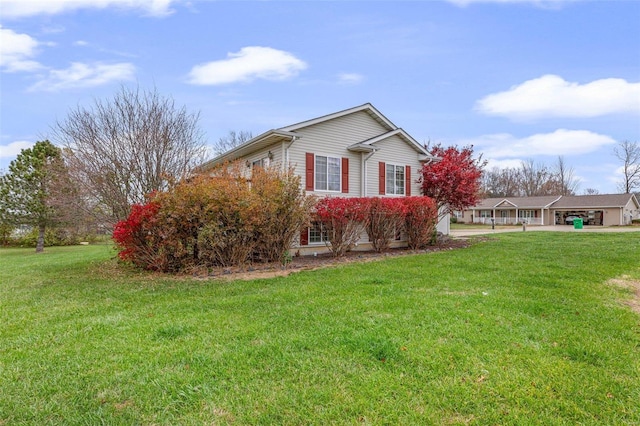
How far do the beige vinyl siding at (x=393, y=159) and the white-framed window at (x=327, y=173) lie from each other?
1.38 m

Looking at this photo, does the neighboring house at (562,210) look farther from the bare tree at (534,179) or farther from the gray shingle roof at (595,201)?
the bare tree at (534,179)

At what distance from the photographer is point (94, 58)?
12.1 meters

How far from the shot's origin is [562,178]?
53.3 m

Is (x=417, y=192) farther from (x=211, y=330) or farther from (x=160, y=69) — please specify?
(x=211, y=330)

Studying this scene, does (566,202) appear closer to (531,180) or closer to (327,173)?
(531,180)

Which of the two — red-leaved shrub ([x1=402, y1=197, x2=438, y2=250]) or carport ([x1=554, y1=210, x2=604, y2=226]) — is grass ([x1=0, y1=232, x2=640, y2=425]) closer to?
red-leaved shrub ([x1=402, y1=197, x2=438, y2=250])

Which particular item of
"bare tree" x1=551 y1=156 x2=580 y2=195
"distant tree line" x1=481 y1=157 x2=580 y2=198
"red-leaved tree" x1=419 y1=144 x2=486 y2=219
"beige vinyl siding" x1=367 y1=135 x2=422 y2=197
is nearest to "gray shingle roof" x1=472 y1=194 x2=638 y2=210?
"distant tree line" x1=481 y1=157 x2=580 y2=198

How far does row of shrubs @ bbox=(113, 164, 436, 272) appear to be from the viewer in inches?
306

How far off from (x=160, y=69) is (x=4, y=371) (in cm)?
1164

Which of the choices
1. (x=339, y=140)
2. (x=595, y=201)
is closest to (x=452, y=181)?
(x=339, y=140)

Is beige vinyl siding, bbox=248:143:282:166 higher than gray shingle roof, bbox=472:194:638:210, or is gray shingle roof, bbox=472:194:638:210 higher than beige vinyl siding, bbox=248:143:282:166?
beige vinyl siding, bbox=248:143:282:166

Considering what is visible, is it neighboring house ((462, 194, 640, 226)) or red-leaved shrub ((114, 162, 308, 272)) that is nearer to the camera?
red-leaved shrub ((114, 162, 308, 272))

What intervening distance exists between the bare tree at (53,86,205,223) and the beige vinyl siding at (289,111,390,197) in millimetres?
3553

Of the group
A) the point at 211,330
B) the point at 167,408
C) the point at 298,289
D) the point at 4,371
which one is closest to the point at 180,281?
the point at 298,289
